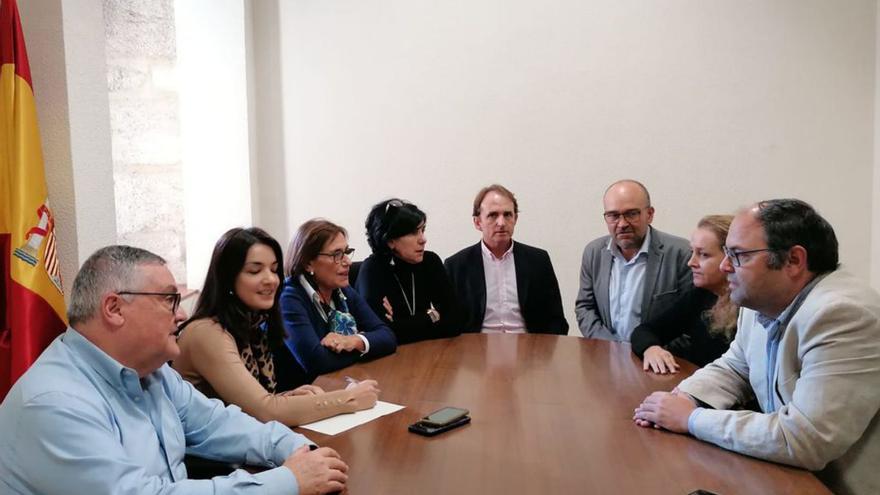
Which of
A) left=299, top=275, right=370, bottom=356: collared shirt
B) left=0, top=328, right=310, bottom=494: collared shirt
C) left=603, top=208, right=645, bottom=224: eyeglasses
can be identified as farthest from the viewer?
left=603, top=208, right=645, bottom=224: eyeglasses

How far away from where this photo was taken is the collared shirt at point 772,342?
5.92 ft

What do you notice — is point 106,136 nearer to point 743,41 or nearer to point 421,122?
point 421,122

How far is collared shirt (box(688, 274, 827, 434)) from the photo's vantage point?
1.81 meters

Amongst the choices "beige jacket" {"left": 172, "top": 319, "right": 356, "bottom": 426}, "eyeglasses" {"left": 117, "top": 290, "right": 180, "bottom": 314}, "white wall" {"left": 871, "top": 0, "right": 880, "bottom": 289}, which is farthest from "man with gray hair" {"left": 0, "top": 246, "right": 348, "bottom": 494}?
"white wall" {"left": 871, "top": 0, "right": 880, "bottom": 289}

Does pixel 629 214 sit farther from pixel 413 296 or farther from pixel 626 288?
pixel 413 296

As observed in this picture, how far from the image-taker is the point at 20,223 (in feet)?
7.16

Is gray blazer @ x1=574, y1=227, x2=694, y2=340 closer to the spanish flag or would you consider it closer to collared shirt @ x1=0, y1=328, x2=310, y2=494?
collared shirt @ x1=0, y1=328, x2=310, y2=494

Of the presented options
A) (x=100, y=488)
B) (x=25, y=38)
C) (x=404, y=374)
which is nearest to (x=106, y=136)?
(x=25, y=38)

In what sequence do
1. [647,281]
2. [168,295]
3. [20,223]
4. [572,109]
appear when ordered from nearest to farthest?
[168,295] → [20,223] → [647,281] → [572,109]

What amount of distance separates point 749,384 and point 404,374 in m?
1.18

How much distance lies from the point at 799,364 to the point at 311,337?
5.53ft

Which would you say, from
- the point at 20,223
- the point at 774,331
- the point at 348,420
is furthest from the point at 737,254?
the point at 20,223

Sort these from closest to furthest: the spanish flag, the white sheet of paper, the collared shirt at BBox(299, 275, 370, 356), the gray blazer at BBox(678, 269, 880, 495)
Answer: the gray blazer at BBox(678, 269, 880, 495) < the white sheet of paper < the spanish flag < the collared shirt at BBox(299, 275, 370, 356)

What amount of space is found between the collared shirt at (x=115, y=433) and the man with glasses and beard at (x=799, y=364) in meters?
1.10
